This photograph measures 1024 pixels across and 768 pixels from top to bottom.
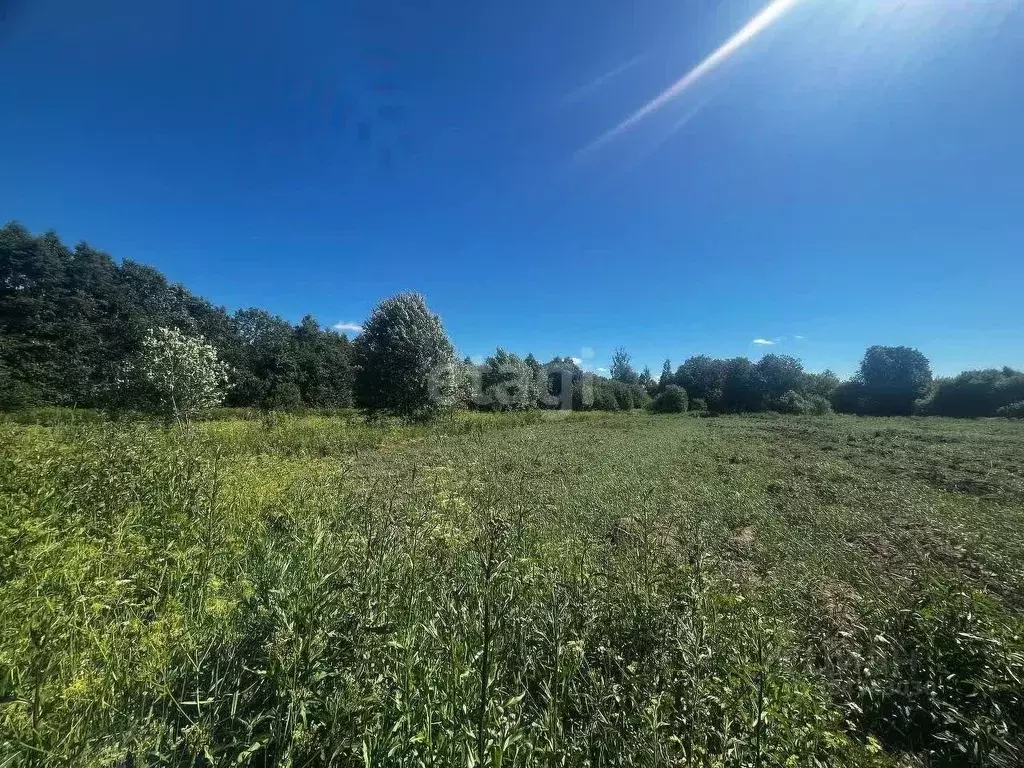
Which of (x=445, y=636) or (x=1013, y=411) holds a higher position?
(x=1013, y=411)

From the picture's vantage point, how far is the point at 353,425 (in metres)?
16.0

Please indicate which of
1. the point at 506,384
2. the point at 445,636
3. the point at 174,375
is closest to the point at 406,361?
the point at 174,375

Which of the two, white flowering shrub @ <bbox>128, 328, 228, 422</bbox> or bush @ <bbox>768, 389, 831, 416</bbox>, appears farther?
bush @ <bbox>768, 389, 831, 416</bbox>

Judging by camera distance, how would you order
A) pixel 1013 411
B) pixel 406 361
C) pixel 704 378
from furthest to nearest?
pixel 704 378 → pixel 1013 411 → pixel 406 361

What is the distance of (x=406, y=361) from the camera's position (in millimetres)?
20625

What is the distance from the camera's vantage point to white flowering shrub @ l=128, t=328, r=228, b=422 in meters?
16.6

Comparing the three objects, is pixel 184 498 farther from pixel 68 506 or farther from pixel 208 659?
pixel 208 659

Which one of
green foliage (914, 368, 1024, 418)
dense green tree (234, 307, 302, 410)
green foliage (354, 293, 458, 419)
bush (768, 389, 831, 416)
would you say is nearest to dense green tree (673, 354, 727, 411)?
bush (768, 389, 831, 416)

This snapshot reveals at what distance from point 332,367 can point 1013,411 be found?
6135 centimetres

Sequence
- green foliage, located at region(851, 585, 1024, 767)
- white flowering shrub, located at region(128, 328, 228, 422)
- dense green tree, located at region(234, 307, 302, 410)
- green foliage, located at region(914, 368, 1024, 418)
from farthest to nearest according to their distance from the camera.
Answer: dense green tree, located at region(234, 307, 302, 410) < green foliage, located at region(914, 368, 1024, 418) < white flowering shrub, located at region(128, 328, 228, 422) < green foliage, located at region(851, 585, 1024, 767)

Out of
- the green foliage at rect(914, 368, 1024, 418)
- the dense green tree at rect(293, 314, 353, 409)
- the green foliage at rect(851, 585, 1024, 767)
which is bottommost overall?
the green foliage at rect(851, 585, 1024, 767)

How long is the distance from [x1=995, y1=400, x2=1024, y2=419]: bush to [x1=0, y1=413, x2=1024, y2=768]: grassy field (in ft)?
118

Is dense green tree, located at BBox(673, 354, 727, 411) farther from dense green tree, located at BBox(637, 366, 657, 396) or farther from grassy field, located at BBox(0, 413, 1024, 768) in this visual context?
grassy field, located at BBox(0, 413, 1024, 768)

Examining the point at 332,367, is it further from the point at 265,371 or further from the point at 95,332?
the point at 95,332
